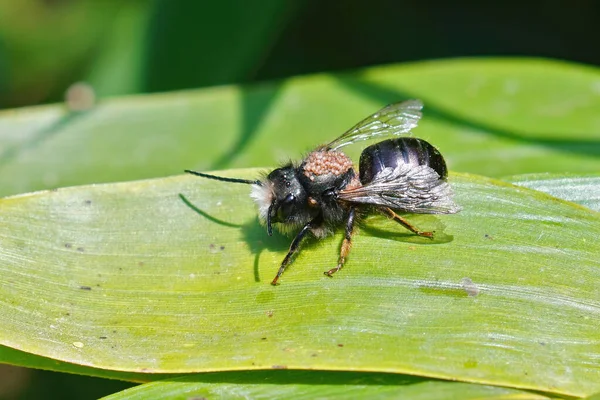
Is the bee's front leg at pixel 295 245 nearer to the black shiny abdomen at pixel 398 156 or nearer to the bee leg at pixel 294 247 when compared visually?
the bee leg at pixel 294 247

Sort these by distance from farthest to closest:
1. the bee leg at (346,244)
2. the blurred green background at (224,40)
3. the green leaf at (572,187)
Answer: the blurred green background at (224,40) → the green leaf at (572,187) → the bee leg at (346,244)

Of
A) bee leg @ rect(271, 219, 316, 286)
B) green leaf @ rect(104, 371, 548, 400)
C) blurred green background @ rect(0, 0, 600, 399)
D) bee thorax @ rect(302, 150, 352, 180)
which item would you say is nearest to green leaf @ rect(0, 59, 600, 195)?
bee thorax @ rect(302, 150, 352, 180)

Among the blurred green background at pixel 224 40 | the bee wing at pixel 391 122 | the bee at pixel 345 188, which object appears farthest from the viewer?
the blurred green background at pixel 224 40

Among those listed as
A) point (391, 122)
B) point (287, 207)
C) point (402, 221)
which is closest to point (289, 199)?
point (287, 207)

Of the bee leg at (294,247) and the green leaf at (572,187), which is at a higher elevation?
the bee leg at (294,247)

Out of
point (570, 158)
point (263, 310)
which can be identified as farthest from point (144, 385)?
point (570, 158)

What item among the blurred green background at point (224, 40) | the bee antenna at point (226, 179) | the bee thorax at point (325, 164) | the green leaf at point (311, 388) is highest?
the blurred green background at point (224, 40)

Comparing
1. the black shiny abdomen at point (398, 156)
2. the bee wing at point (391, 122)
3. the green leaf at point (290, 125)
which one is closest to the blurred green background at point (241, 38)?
the green leaf at point (290, 125)

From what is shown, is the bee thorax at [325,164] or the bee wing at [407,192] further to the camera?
the bee thorax at [325,164]
